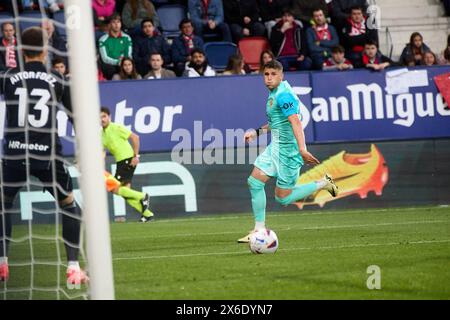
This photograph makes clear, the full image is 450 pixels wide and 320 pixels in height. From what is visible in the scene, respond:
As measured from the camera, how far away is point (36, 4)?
58.7 ft

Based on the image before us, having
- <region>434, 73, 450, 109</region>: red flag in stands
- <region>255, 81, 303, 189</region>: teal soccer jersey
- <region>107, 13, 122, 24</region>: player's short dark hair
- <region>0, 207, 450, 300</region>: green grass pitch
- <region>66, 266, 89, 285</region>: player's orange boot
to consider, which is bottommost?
<region>0, 207, 450, 300</region>: green grass pitch

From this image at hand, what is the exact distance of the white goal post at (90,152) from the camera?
6.99 m

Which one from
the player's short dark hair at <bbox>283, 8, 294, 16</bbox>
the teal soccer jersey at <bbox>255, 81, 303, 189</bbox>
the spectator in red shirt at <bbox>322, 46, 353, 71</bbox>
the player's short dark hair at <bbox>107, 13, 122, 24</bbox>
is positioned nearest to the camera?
the teal soccer jersey at <bbox>255, 81, 303, 189</bbox>

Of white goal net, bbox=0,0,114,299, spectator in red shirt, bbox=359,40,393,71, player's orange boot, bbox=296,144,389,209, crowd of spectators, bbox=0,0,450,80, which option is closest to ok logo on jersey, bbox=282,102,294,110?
white goal net, bbox=0,0,114,299

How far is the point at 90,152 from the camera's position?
710 cm

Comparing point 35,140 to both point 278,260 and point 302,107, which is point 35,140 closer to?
point 278,260

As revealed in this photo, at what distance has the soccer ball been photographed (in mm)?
→ 11078

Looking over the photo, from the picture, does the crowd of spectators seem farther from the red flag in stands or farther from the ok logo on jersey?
the ok logo on jersey

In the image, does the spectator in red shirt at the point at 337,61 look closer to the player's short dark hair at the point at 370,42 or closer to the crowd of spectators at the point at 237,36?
the crowd of spectators at the point at 237,36

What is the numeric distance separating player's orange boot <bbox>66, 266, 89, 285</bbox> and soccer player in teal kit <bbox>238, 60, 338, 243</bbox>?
2.91 m

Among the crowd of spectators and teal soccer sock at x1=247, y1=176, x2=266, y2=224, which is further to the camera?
the crowd of spectators

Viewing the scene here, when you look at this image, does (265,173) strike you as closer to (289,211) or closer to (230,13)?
(289,211)

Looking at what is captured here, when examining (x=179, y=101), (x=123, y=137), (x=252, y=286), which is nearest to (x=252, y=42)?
(x=179, y=101)

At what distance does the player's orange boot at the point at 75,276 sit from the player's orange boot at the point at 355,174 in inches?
342
